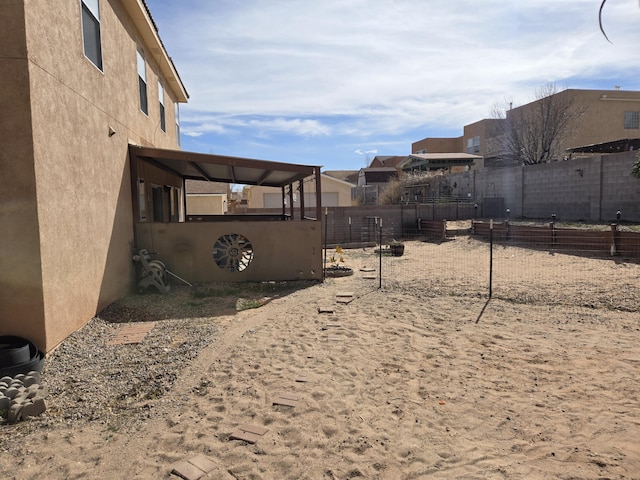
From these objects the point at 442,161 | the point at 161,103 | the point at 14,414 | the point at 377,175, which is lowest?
the point at 14,414

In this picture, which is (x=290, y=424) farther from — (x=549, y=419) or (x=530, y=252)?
(x=530, y=252)

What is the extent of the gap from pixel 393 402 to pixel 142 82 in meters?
9.80

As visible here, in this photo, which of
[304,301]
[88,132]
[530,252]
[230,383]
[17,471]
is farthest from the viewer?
[530,252]

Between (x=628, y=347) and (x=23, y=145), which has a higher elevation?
(x=23, y=145)

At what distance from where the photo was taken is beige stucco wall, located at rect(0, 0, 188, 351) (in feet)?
15.2

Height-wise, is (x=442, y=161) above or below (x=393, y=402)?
above

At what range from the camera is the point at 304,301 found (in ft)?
27.2

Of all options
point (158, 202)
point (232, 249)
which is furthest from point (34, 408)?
point (158, 202)

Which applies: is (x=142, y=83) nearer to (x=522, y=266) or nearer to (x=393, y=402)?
(x=393, y=402)

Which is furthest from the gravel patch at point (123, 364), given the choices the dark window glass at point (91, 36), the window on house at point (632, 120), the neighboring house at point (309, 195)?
the window on house at point (632, 120)

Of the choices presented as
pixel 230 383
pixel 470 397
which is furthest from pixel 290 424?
pixel 470 397

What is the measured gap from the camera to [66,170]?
5.46 m

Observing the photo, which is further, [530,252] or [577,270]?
[530,252]

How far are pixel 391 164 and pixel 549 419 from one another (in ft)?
166
